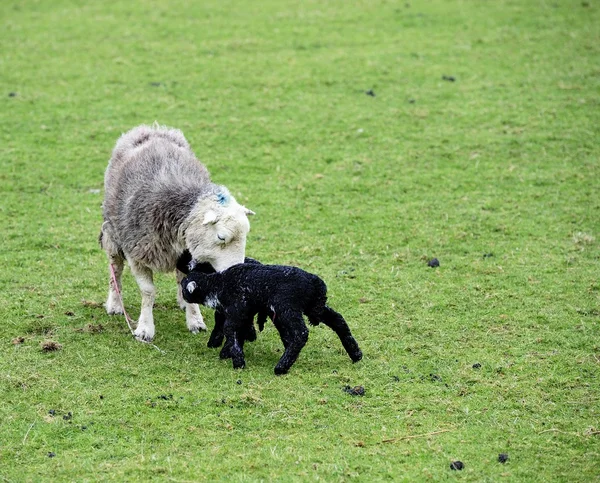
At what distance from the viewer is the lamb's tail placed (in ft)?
25.4

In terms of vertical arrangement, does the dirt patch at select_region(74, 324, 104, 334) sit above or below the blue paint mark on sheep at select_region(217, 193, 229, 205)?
below

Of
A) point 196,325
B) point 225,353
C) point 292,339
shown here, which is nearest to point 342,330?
point 292,339

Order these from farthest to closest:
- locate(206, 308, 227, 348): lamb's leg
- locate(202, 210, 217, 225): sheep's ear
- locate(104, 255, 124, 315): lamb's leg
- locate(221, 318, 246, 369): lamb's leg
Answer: locate(104, 255, 124, 315): lamb's leg < locate(206, 308, 227, 348): lamb's leg < locate(202, 210, 217, 225): sheep's ear < locate(221, 318, 246, 369): lamb's leg

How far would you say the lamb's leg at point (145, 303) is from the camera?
8477mm

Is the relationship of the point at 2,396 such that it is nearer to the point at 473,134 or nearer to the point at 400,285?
the point at 400,285

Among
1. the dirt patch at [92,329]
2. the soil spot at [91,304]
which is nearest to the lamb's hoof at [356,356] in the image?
the dirt patch at [92,329]

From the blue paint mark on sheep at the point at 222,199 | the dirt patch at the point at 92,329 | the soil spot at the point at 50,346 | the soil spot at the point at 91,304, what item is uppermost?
the blue paint mark on sheep at the point at 222,199

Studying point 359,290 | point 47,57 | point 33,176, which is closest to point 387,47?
point 47,57

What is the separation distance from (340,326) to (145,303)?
2074 millimetres

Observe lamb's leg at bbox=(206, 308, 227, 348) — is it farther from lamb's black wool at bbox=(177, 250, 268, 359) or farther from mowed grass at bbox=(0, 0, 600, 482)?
mowed grass at bbox=(0, 0, 600, 482)

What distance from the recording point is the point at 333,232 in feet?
36.7

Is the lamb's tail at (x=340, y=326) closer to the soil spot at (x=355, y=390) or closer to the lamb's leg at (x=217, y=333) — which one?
the soil spot at (x=355, y=390)

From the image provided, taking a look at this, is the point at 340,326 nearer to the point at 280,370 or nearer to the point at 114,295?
the point at 280,370

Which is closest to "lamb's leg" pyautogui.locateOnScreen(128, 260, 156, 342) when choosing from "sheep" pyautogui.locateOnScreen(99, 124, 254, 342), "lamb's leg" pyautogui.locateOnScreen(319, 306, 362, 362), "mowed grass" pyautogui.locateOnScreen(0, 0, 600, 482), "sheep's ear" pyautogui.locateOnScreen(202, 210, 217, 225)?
"sheep" pyautogui.locateOnScreen(99, 124, 254, 342)
